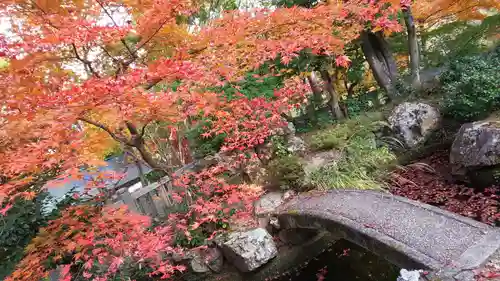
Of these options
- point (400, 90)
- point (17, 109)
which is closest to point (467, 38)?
point (400, 90)

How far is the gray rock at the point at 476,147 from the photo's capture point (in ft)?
17.4

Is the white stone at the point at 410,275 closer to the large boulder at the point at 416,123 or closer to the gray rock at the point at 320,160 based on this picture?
the gray rock at the point at 320,160

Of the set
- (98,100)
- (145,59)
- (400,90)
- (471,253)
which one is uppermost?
(145,59)

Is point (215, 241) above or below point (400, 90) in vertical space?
below

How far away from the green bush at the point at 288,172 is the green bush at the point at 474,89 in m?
3.93

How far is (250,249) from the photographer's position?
5.24 meters

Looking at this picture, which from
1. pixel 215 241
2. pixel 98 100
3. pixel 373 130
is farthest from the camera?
pixel 373 130

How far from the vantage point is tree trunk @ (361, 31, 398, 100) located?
9.77 m

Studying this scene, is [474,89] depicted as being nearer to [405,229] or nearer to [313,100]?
[405,229]

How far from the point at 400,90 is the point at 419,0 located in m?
2.64

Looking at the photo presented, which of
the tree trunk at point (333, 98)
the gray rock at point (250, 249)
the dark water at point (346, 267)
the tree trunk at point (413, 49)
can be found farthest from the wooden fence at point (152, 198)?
the tree trunk at point (413, 49)

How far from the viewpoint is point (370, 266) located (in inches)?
205

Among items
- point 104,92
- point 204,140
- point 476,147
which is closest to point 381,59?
point 476,147

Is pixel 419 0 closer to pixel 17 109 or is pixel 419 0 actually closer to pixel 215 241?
pixel 215 241
